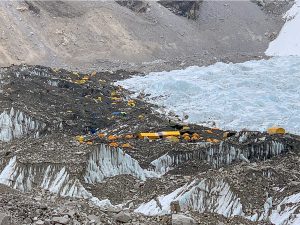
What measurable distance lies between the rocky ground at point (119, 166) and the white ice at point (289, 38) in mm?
19075

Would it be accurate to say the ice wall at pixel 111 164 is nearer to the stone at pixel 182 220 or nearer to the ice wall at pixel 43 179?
the ice wall at pixel 43 179

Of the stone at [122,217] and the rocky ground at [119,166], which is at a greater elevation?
the stone at [122,217]

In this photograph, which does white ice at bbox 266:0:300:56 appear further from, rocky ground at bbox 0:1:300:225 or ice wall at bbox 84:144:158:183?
ice wall at bbox 84:144:158:183

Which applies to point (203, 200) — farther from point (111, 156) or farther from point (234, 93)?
point (234, 93)

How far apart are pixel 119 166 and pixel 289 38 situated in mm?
30199

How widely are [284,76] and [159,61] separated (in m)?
11.7

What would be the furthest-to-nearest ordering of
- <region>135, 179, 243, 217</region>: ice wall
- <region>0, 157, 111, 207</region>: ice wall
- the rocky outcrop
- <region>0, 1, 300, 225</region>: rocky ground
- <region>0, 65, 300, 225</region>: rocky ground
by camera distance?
1. the rocky outcrop
2. <region>0, 157, 111, 207</region>: ice wall
3. <region>135, 179, 243, 217</region>: ice wall
4. <region>0, 1, 300, 225</region>: rocky ground
5. <region>0, 65, 300, 225</region>: rocky ground

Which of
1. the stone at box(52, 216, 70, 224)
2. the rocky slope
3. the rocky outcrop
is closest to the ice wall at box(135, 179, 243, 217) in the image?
the stone at box(52, 216, 70, 224)

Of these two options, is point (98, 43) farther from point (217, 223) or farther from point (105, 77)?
point (217, 223)

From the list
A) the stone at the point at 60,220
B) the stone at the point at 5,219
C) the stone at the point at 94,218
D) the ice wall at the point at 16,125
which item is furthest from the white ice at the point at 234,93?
the stone at the point at 5,219

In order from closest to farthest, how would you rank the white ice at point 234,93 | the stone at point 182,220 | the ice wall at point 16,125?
1. the stone at point 182,220
2. the ice wall at point 16,125
3. the white ice at point 234,93

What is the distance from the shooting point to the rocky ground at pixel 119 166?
304 inches

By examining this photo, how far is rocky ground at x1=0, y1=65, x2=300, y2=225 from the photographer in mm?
7719

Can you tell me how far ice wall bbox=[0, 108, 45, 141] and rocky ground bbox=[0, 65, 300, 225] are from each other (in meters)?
0.03
